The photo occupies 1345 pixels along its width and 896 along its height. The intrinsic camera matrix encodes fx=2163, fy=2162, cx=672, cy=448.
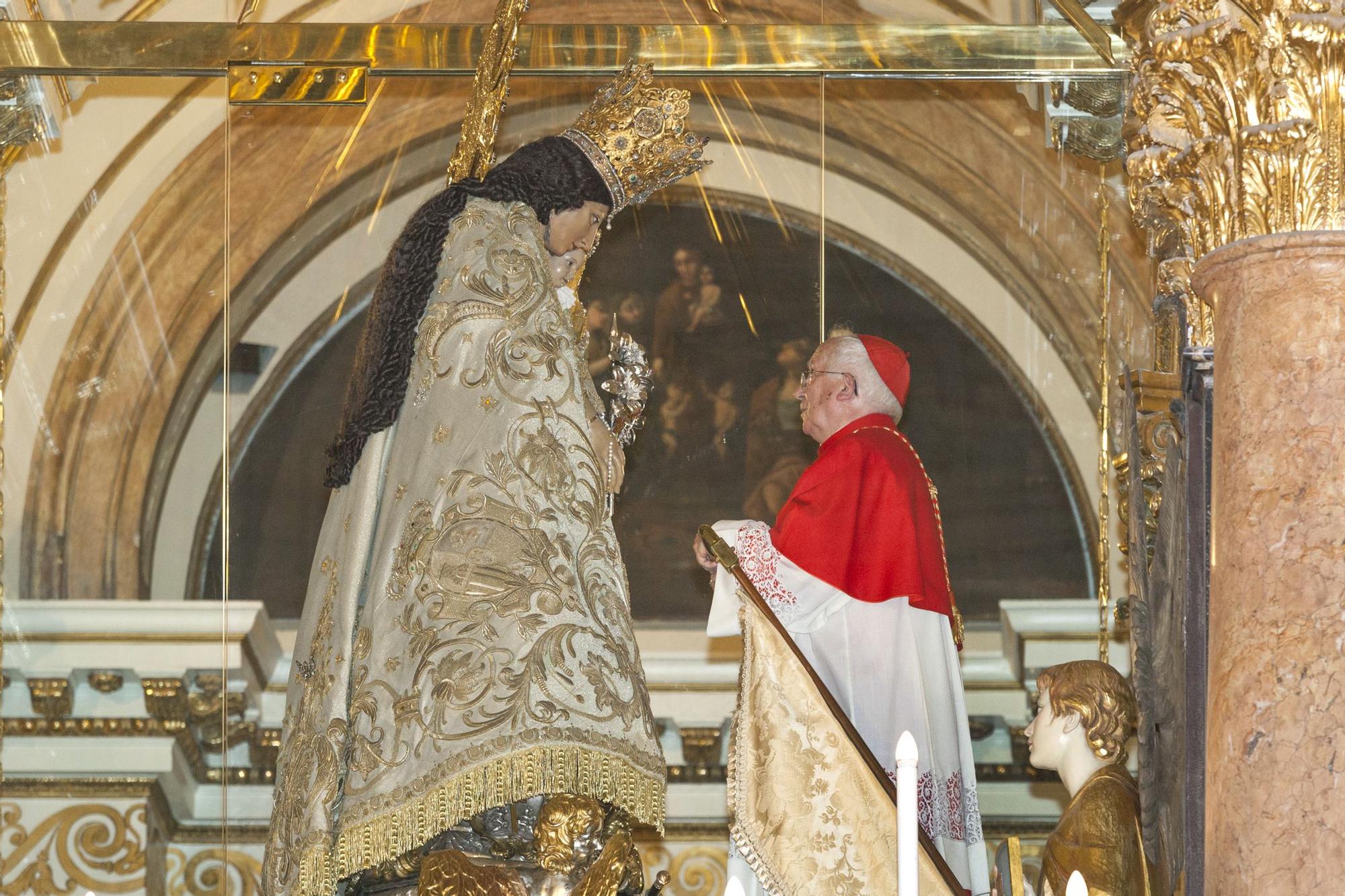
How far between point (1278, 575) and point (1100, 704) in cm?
125

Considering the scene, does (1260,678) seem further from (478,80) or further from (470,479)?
(478,80)

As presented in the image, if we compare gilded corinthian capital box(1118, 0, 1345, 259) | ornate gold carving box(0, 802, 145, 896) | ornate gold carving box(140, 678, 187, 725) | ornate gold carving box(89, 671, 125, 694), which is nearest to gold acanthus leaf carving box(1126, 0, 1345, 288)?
gilded corinthian capital box(1118, 0, 1345, 259)

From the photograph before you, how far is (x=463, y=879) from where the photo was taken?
4.16 metres

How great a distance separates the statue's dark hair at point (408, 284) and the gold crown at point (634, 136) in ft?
0.36

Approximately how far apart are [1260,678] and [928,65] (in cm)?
368

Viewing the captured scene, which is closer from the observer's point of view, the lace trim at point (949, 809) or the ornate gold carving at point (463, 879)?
the ornate gold carving at point (463, 879)

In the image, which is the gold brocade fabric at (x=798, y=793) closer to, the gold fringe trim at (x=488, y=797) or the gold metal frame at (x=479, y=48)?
the gold fringe trim at (x=488, y=797)

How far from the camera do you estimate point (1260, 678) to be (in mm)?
4074

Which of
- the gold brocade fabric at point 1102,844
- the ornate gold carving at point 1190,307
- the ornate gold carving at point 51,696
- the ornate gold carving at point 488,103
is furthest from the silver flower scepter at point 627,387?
the ornate gold carving at point 51,696

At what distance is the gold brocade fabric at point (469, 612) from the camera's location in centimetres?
423

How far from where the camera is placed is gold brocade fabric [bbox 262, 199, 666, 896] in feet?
13.9

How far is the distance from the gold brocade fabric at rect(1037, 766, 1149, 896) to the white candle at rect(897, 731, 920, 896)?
1.66 meters

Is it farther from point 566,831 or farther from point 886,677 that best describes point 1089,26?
point 566,831

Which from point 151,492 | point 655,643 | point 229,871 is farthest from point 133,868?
point 655,643
